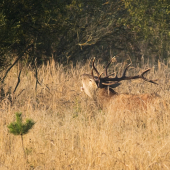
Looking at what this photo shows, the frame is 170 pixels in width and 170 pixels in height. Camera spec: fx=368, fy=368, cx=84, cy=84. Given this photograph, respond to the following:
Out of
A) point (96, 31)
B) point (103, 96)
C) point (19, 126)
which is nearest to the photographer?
point (19, 126)

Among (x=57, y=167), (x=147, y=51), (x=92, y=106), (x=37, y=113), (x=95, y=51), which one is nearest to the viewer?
(x=57, y=167)

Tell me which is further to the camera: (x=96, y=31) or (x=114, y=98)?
(x=96, y=31)

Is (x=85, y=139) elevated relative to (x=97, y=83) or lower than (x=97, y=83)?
lower

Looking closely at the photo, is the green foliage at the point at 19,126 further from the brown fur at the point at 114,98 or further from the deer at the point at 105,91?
the deer at the point at 105,91

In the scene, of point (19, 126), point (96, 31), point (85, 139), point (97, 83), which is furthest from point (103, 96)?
point (96, 31)

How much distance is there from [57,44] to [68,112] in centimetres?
625

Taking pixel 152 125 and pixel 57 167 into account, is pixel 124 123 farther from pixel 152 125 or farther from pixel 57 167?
pixel 57 167

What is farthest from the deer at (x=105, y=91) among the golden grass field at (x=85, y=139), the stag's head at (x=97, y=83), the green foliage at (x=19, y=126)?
the green foliage at (x=19, y=126)

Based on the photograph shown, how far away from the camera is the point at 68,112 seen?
705cm

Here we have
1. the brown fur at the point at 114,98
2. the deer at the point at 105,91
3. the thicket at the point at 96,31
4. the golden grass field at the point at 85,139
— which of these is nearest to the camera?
the golden grass field at the point at 85,139

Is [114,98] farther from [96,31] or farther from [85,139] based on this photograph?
[96,31]

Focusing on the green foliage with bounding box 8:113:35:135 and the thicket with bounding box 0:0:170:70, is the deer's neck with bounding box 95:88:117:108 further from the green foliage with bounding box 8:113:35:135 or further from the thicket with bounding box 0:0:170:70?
the green foliage with bounding box 8:113:35:135

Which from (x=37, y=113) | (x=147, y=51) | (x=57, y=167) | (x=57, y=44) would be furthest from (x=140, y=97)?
(x=147, y=51)

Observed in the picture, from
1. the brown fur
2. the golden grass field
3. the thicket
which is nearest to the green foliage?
the golden grass field
